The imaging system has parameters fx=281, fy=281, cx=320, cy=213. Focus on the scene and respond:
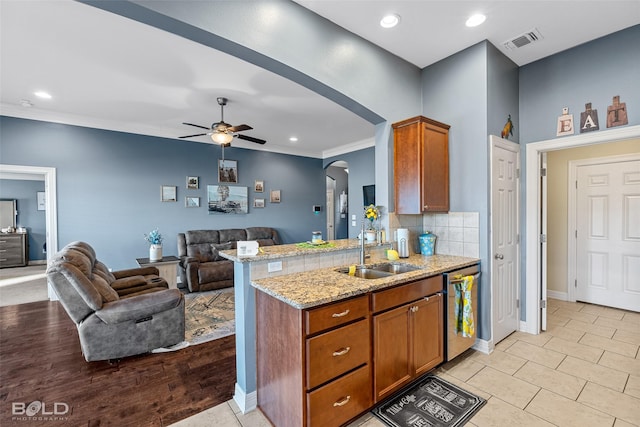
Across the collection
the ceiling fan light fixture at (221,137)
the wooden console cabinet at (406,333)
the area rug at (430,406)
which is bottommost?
the area rug at (430,406)

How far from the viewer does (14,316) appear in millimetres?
3822

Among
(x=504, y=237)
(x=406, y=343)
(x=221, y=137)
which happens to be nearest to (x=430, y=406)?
(x=406, y=343)

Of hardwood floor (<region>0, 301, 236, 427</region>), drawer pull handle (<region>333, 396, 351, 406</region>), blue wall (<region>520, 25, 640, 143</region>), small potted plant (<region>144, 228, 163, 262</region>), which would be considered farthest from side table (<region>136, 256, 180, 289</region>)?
blue wall (<region>520, 25, 640, 143</region>)

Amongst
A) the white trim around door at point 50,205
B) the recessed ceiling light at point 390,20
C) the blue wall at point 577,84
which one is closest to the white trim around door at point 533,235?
the blue wall at point 577,84

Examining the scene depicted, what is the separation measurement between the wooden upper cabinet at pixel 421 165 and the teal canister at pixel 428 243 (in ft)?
1.07

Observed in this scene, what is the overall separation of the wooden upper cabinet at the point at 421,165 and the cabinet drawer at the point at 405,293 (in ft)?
2.47

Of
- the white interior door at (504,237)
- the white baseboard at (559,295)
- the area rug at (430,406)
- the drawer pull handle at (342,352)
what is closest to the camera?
the drawer pull handle at (342,352)

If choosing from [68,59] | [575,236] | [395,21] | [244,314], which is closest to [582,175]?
[575,236]

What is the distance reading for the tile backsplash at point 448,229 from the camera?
2867mm

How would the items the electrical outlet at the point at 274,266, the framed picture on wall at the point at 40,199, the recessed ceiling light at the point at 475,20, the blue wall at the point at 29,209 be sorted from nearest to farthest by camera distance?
1. the electrical outlet at the point at 274,266
2. the recessed ceiling light at the point at 475,20
3. the blue wall at the point at 29,209
4. the framed picture on wall at the point at 40,199

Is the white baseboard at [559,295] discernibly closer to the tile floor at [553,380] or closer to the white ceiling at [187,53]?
the tile floor at [553,380]

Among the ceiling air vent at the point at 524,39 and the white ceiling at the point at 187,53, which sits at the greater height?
the ceiling air vent at the point at 524,39

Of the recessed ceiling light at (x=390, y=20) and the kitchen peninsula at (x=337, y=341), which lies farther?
the recessed ceiling light at (x=390, y=20)

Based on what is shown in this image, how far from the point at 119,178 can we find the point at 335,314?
508 cm
